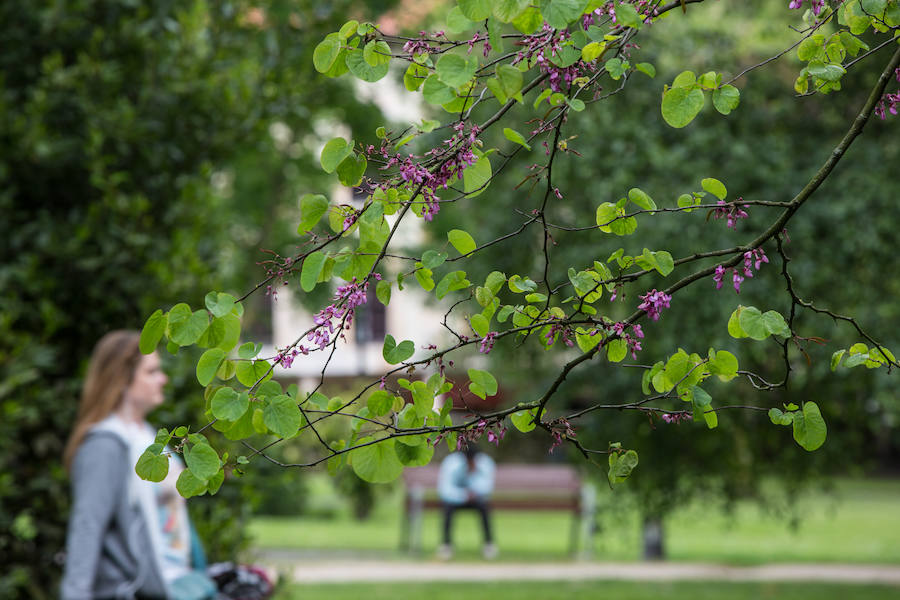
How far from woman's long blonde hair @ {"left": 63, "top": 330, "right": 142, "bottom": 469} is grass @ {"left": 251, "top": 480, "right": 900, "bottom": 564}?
24.1 feet

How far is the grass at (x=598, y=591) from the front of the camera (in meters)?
9.80

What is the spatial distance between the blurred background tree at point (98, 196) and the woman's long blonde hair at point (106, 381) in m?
0.80

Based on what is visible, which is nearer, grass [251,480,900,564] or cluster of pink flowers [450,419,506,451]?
cluster of pink flowers [450,419,506,451]

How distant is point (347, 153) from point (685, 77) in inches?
22.5

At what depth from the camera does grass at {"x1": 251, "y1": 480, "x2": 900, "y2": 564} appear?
1418 cm

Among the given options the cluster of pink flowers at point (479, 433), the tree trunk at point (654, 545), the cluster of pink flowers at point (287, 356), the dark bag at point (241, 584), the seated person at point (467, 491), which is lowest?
the dark bag at point (241, 584)

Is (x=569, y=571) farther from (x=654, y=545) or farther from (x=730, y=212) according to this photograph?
(x=730, y=212)

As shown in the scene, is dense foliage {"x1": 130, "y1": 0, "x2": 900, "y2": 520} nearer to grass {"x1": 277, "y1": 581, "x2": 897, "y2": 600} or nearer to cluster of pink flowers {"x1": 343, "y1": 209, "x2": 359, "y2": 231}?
cluster of pink flowers {"x1": 343, "y1": 209, "x2": 359, "y2": 231}

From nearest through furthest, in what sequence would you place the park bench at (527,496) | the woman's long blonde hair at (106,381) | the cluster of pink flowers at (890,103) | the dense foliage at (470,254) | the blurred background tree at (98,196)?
the dense foliage at (470,254) → the cluster of pink flowers at (890,103) → the woman's long blonde hair at (106,381) → the blurred background tree at (98,196) → the park bench at (527,496)

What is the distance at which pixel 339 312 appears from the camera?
1717 mm

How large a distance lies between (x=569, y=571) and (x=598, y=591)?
182 centimetres

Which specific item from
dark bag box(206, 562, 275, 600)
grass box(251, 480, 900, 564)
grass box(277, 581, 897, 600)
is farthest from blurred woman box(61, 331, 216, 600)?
grass box(251, 480, 900, 564)

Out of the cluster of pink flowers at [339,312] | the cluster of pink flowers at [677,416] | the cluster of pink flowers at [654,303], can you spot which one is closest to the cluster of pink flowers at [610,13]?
the cluster of pink flowers at [654,303]

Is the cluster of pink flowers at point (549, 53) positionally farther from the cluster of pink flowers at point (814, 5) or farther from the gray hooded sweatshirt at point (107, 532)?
the gray hooded sweatshirt at point (107, 532)
